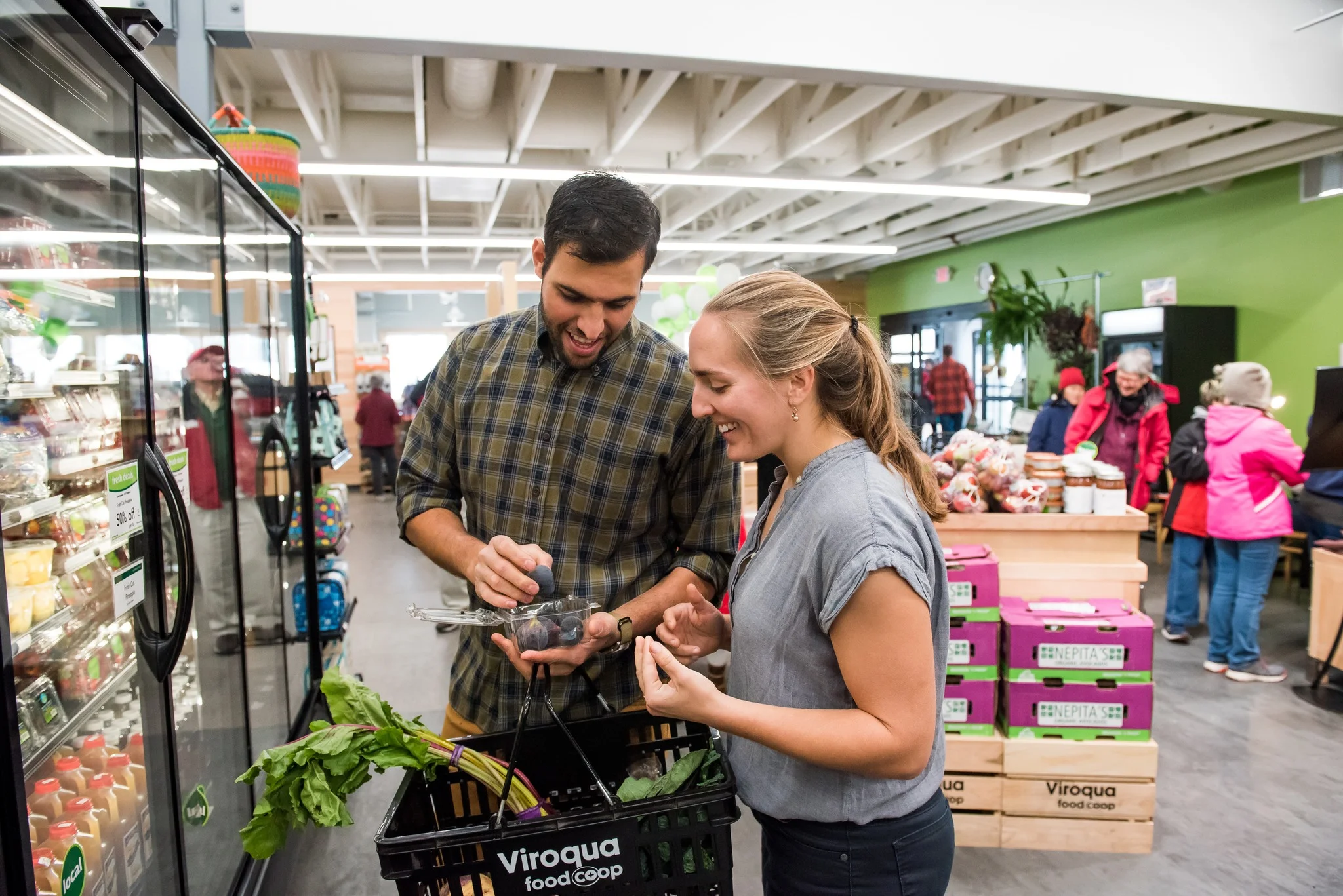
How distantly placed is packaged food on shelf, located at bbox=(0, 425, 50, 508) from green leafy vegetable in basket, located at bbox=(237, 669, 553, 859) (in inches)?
29.8

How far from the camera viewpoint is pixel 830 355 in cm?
131

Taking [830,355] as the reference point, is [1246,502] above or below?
below

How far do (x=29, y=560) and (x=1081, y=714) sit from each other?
327cm

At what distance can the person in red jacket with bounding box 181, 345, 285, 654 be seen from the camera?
2.53 metres

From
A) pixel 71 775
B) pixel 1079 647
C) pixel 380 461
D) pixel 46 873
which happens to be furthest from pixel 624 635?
pixel 380 461

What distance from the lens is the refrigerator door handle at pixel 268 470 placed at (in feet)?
10.5

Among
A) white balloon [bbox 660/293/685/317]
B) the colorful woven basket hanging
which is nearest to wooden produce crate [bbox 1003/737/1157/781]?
the colorful woven basket hanging

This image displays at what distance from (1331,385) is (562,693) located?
4.86 meters

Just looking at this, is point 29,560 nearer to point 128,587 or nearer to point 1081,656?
point 128,587

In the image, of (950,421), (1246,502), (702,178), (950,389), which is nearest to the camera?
(1246,502)

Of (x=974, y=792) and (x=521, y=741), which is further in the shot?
(x=974, y=792)

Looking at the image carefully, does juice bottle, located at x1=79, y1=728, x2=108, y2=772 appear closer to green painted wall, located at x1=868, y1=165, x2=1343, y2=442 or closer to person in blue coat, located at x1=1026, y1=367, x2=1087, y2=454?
person in blue coat, located at x1=1026, y1=367, x2=1087, y2=454

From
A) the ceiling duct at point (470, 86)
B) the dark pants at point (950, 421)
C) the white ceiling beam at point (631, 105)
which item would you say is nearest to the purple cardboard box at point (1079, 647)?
the white ceiling beam at point (631, 105)

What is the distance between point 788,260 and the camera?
16.9 meters
